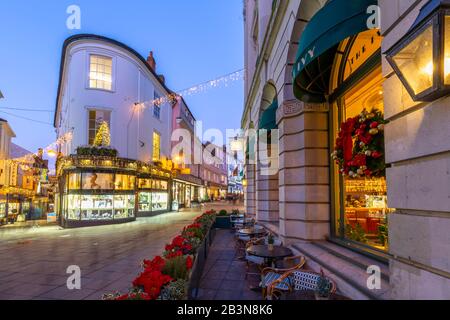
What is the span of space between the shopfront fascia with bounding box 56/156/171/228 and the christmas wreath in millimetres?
17340

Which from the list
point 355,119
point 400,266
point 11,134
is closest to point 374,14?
point 355,119

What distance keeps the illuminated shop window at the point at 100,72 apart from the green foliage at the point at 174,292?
1887 cm

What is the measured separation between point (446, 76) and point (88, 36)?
848 inches

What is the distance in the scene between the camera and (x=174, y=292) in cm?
359

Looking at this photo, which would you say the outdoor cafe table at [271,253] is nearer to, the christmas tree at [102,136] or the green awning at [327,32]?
the green awning at [327,32]

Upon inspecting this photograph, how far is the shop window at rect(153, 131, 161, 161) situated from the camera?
25.6 m

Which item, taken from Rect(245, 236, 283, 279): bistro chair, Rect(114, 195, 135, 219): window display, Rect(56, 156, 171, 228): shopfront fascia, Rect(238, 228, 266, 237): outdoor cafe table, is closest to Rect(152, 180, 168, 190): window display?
Rect(56, 156, 171, 228): shopfront fascia

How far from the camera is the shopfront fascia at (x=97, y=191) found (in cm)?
1766

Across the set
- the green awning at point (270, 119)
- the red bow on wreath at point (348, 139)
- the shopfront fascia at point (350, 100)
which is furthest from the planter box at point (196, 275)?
the green awning at point (270, 119)

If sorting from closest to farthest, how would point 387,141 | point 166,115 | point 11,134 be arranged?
point 387,141, point 166,115, point 11,134

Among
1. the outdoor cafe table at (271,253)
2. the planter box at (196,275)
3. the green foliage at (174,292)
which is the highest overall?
the green foliage at (174,292)

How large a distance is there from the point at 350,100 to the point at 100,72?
1833 cm

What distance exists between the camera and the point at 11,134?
118 ft
